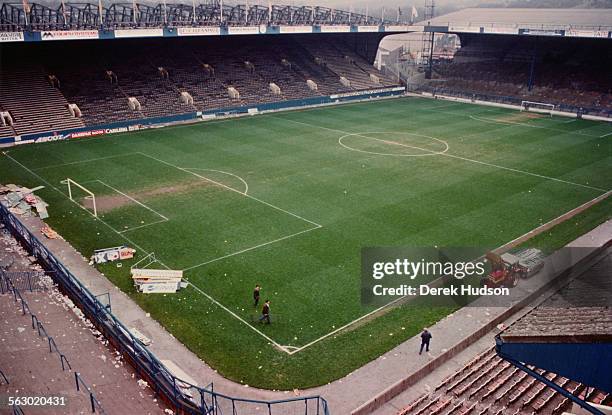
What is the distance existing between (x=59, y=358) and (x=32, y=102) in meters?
40.0

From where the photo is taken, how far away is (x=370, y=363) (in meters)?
16.8

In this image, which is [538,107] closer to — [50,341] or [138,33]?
[138,33]

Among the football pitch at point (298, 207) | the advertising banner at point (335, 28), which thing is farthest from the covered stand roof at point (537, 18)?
the football pitch at point (298, 207)

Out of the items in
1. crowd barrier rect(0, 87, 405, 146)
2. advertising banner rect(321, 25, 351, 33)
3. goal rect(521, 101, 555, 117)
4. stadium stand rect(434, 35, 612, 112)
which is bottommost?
crowd barrier rect(0, 87, 405, 146)

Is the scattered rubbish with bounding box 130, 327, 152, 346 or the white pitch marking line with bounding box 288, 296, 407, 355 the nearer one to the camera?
the scattered rubbish with bounding box 130, 327, 152, 346

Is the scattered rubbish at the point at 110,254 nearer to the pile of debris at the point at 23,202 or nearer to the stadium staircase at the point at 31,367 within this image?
the stadium staircase at the point at 31,367

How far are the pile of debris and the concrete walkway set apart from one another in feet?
25.1

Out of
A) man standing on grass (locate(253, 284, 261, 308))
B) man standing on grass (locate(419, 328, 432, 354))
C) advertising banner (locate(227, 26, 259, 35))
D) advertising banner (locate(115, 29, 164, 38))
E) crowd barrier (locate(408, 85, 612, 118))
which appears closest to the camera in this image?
man standing on grass (locate(419, 328, 432, 354))

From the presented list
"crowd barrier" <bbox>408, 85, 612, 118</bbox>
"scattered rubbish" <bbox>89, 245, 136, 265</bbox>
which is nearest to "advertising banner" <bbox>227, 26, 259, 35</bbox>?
"crowd barrier" <bbox>408, 85, 612, 118</bbox>

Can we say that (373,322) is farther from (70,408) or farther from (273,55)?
(273,55)

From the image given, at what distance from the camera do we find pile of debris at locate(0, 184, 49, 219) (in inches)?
1109

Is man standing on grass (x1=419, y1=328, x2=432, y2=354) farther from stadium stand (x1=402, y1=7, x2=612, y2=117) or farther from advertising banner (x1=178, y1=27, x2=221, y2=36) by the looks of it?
stadium stand (x1=402, y1=7, x2=612, y2=117)

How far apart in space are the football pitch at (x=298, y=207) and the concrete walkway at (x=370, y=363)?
42 cm

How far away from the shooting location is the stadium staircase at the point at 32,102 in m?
45.8
